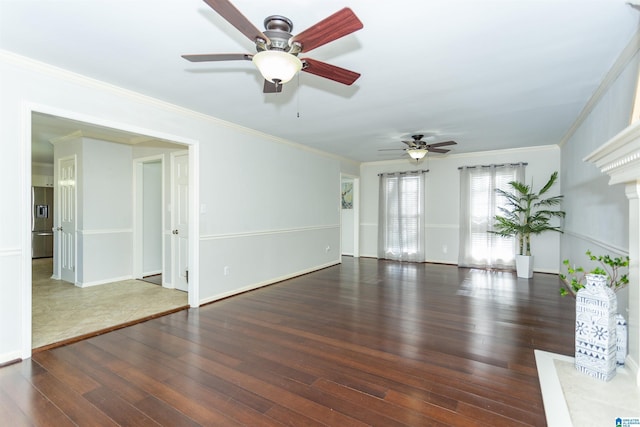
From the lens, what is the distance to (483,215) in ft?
21.7

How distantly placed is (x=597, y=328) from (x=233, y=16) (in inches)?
118

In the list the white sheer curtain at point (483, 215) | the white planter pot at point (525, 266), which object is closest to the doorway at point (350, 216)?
the white sheer curtain at point (483, 215)

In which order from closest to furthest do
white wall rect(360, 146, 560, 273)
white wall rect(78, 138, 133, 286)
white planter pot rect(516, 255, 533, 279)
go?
white wall rect(78, 138, 133, 286) < white planter pot rect(516, 255, 533, 279) < white wall rect(360, 146, 560, 273)

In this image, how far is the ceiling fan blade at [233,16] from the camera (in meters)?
1.46

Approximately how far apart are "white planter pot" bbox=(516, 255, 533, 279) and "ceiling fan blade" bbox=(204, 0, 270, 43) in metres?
5.94

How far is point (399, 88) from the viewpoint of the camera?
3201 mm

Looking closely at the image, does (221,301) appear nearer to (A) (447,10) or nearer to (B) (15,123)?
(B) (15,123)

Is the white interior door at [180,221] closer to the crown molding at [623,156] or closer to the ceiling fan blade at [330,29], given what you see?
the ceiling fan blade at [330,29]

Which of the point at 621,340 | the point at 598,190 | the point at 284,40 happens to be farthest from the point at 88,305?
the point at 598,190

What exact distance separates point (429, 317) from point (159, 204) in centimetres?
523

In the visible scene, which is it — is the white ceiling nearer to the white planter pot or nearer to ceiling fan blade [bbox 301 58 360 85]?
Result: ceiling fan blade [bbox 301 58 360 85]

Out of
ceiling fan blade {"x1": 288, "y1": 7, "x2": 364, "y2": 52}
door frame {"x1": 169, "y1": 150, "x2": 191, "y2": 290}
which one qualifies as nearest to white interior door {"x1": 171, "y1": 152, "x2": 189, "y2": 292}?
door frame {"x1": 169, "y1": 150, "x2": 191, "y2": 290}

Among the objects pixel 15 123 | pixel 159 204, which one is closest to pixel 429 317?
pixel 15 123

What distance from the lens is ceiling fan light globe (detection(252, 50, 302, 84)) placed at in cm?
186
